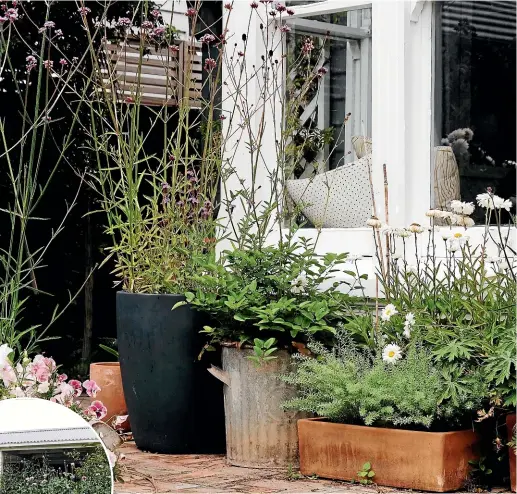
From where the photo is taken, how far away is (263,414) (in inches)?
144

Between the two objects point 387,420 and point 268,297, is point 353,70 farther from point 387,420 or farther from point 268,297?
point 387,420

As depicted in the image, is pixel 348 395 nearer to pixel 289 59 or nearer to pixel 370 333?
pixel 370 333

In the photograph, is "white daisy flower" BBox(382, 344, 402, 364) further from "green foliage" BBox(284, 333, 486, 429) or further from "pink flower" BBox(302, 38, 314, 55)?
"pink flower" BBox(302, 38, 314, 55)

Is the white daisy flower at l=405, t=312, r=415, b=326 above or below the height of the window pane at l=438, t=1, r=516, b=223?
below

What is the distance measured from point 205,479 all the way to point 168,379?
0.53 m

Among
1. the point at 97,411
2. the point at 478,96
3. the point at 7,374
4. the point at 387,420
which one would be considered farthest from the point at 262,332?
the point at 478,96

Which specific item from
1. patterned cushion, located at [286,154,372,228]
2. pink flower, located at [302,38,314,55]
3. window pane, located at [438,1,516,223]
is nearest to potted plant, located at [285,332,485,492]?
patterned cushion, located at [286,154,372,228]

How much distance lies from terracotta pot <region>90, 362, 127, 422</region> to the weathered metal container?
1.04m

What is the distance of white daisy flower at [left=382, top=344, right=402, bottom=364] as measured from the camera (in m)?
3.39

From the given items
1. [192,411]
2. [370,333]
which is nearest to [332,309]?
[370,333]

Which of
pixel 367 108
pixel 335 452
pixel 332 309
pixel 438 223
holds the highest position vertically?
pixel 367 108

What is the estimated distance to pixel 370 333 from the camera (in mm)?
3625

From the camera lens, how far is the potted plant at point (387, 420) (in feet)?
10.5

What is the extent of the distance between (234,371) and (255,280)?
13.9 inches
